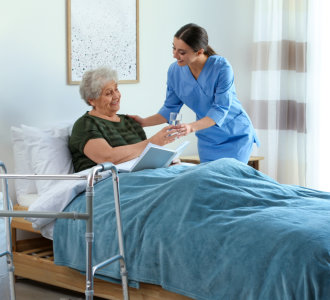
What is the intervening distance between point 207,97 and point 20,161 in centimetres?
111

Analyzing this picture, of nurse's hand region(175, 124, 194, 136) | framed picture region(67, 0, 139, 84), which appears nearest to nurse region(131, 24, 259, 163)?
nurse's hand region(175, 124, 194, 136)

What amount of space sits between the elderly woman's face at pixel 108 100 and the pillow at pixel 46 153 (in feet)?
0.84

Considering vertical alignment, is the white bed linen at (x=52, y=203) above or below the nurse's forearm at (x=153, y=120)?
below

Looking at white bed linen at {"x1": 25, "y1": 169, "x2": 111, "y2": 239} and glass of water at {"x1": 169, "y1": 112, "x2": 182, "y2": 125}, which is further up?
glass of water at {"x1": 169, "y1": 112, "x2": 182, "y2": 125}

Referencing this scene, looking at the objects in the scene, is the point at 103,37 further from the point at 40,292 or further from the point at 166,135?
the point at 40,292

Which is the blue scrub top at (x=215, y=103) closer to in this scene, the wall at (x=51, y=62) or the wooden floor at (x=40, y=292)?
the wall at (x=51, y=62)

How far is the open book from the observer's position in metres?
2.83

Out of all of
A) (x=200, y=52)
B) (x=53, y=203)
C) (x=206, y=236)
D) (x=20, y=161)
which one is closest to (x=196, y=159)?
(x=200, y=52)

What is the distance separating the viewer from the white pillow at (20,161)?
10.4 ft

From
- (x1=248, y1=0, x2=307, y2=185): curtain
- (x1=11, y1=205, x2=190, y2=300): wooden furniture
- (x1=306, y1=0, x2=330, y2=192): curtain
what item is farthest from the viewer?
(x1=248, y1=0, x2=307, y2=185): curtain

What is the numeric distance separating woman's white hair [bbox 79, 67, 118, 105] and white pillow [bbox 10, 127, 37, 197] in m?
0.41

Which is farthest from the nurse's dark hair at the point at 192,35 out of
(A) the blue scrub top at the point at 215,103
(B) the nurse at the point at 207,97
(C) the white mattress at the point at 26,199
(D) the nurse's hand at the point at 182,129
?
(C) the white mattress at the point at 26,199

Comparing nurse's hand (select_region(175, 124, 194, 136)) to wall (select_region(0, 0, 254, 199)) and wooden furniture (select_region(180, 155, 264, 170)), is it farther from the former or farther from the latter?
wooden furniture (select_region(180, 155, 264, 170))

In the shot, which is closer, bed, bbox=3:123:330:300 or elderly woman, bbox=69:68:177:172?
bed, bbox=3:123:330:300
